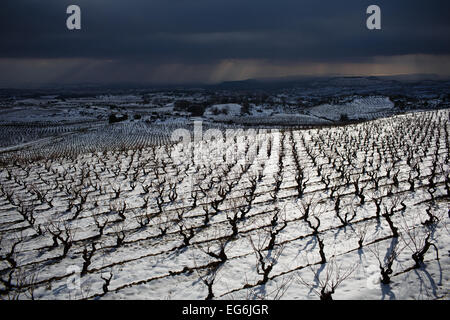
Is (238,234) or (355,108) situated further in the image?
(355,108)

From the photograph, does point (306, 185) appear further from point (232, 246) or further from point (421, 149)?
point (421, 149)

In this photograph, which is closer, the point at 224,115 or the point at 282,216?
the point at 282,216

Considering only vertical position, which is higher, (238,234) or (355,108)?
(355,108)

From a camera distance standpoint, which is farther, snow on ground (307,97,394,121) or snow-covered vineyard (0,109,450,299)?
snow on ground (307,97,394,121)

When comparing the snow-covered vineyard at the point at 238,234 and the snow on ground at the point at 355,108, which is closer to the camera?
the snow-covered vineyard at the point at 238,234

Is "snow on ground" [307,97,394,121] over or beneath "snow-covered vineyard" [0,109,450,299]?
over

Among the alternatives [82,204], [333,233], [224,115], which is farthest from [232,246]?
[224,115]

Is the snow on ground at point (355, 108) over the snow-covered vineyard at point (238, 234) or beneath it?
over

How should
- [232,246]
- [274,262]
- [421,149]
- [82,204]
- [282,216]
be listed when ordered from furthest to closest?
[421,149] < [82,204] < [282,216] < [232,246] < [274,262]
